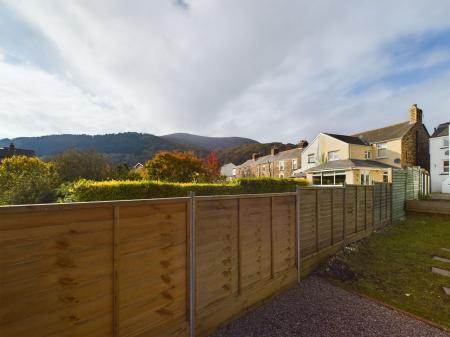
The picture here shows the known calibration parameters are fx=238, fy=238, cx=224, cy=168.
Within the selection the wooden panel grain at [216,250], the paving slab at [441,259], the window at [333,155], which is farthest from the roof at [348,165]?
the wooden panel grain at [216,250]

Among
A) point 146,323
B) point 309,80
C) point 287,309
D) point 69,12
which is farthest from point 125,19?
point 309,80

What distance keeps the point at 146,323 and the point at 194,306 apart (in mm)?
768

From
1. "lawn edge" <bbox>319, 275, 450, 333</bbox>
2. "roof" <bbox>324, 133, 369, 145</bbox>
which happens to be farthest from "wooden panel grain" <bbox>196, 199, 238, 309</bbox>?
"roof" <bbox>324, 133, 369, 145</bbox>

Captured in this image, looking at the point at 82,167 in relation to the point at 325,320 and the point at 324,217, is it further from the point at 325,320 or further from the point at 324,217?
the point at 325,320

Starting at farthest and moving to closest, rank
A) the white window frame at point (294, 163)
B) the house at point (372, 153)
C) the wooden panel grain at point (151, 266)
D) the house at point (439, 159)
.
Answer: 1. the white window frame at point (294, 163)
2. the house at point (439, 159)
3. the house at point (372, 153)
4. the wooden panel grain at point (151, 266)

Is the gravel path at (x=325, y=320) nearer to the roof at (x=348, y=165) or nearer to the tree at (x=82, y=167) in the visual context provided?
the tree at (x=82, y=167)

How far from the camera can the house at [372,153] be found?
2533 centimetres

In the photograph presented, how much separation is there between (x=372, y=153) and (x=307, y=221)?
2877 cm

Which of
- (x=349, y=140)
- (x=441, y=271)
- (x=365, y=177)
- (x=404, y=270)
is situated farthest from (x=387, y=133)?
(x=404, y=270)

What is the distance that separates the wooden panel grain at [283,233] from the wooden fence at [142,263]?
22 mm

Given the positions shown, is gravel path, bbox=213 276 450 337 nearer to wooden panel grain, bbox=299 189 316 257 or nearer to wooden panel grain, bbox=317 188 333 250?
wooden panel grain, bbox=299 189 316 257

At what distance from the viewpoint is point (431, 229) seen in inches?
430

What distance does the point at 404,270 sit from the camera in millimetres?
6430

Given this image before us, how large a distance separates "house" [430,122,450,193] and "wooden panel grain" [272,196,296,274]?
30.3 metres
